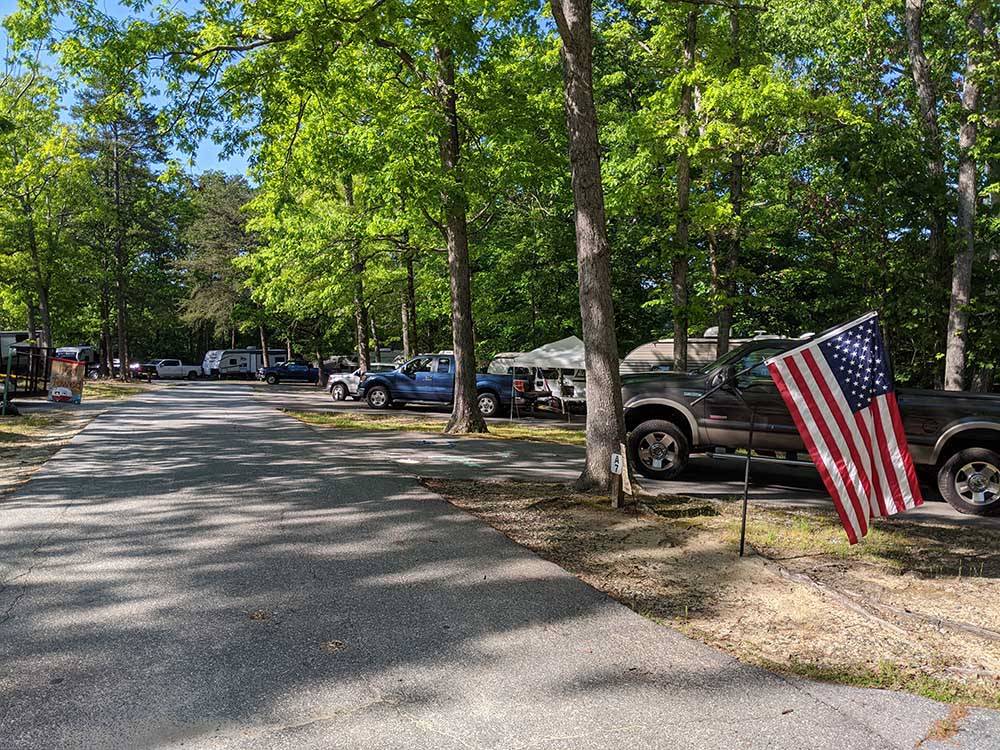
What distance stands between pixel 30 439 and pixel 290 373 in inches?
1385

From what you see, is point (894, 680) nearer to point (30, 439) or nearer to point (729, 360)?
point (729, 360)

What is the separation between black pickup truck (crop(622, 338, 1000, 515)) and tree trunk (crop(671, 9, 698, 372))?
722cm

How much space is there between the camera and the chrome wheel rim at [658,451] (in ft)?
32.8

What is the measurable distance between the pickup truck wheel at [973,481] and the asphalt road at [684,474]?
0.50 feet

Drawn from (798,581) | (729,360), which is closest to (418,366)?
(729,360)

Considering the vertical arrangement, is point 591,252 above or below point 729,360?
above

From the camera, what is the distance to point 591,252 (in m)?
7.98

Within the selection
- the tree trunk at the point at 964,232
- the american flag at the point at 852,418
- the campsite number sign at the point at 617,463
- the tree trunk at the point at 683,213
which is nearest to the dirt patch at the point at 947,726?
the american flag at the point at 852,418

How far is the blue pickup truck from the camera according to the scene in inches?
906

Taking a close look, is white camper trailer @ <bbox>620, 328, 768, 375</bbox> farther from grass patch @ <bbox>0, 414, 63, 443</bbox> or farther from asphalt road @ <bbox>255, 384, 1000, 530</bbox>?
grass patch @ <bbox>0, 414, 63, 443</bbox>

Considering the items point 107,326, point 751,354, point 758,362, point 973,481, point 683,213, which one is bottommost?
point 973,481

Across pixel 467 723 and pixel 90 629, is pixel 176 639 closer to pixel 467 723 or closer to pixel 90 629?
pixel 90 629

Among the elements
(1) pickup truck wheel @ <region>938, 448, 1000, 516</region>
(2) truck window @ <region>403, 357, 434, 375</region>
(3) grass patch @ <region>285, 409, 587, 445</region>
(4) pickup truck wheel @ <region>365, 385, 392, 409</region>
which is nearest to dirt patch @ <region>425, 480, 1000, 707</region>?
(1) pickup truck wheel @ <region>938, 448, 1000, 516</region>

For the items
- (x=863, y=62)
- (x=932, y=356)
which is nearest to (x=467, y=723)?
(x=932, y=356)
